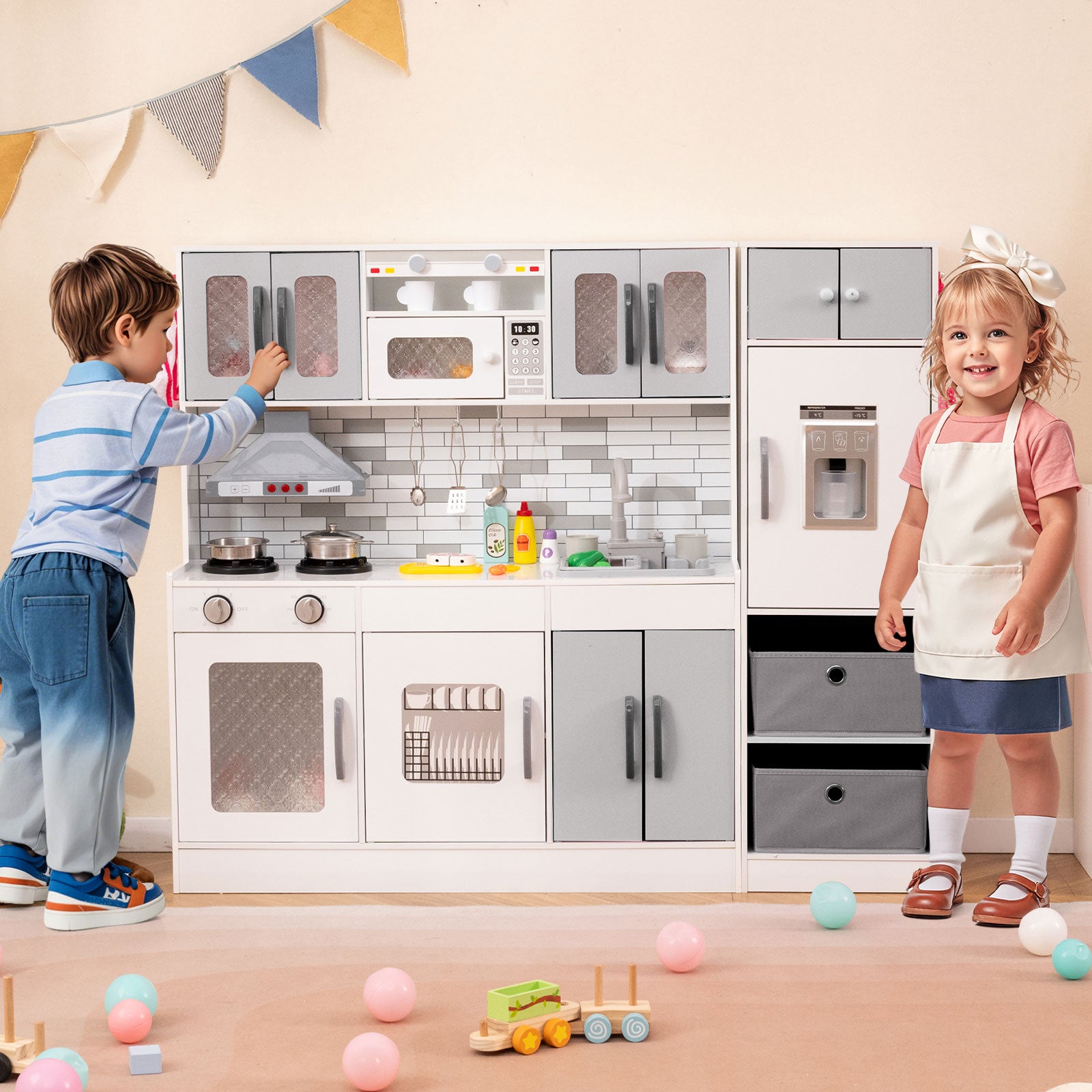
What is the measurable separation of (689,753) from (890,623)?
755 millimetres

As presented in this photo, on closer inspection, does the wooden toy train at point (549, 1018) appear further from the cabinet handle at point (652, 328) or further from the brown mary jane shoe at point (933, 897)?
the cabinet handle at point (652, 328)

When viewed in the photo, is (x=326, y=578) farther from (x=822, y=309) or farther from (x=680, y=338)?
(x=822, y=309)

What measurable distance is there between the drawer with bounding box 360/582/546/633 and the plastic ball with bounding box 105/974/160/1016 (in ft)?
4.10

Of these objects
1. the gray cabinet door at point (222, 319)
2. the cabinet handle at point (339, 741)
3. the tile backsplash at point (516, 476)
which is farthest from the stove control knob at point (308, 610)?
the gray cabinet door at point (222, 319)

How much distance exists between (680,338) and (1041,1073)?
198 cm

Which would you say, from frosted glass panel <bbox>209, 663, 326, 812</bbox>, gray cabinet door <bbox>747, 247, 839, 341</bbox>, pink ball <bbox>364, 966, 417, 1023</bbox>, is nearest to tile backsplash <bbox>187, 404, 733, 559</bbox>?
gray cabinet door <bbox>747, 247, 839, 341</bbox>

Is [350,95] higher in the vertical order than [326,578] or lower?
higher

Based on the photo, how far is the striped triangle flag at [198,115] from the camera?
338cm

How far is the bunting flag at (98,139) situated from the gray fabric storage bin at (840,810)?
2557 mm

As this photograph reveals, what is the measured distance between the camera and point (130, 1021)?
1.85 meters

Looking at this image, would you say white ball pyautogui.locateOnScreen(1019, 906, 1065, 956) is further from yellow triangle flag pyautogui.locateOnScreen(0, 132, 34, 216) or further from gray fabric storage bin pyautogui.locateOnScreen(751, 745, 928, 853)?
yellow triangle flag pyautogui.locateOnScreen(0, 132, 34, 216)

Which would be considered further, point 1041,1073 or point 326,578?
point 326,578

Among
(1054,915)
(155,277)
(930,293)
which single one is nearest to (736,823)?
(1054,915)

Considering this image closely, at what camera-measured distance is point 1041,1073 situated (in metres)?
1.74
